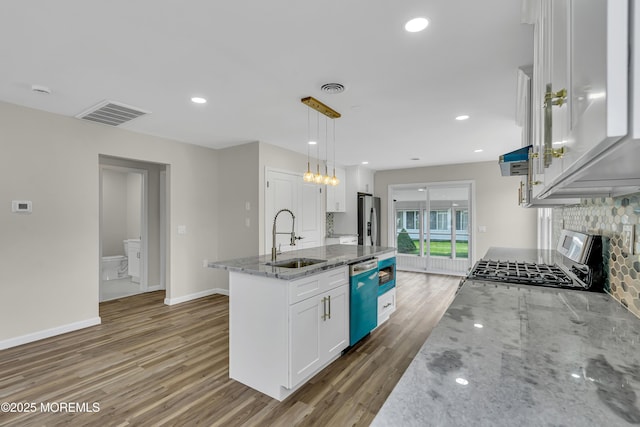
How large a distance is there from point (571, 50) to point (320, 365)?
2503 millimetres

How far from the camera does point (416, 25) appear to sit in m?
1.87

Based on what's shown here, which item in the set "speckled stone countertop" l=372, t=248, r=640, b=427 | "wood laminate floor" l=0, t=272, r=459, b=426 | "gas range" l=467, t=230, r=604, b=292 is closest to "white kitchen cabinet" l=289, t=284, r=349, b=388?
"wood laminate floor" l=0, t=272, r=459, b=426

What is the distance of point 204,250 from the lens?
5.05 meters

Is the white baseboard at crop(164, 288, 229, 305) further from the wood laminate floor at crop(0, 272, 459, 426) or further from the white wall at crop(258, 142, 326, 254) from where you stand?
the white wall at crop(258, 142, 326, 254)

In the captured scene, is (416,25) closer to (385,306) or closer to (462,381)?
(462,381)

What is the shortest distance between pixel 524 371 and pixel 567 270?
1.63 metres

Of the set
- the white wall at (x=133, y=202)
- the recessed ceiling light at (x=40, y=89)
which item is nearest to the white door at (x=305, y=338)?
the recessed ceiling light at (x=40, y=89)

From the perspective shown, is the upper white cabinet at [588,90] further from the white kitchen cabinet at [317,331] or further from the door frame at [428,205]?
the door frame at [428,205]

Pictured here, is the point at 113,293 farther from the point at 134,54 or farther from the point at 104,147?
the point at 134,54

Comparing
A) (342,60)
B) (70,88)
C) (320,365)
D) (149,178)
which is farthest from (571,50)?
(149,178)

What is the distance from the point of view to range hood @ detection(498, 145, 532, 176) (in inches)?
70.3

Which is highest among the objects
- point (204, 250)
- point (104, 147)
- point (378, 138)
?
point (378, 138)

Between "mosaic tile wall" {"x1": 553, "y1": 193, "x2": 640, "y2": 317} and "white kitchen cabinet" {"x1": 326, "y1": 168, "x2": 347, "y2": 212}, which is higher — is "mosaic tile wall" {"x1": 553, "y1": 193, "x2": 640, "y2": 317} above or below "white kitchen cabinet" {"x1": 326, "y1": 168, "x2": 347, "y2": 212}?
below

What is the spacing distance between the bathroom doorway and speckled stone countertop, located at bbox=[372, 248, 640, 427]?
5.19 m
